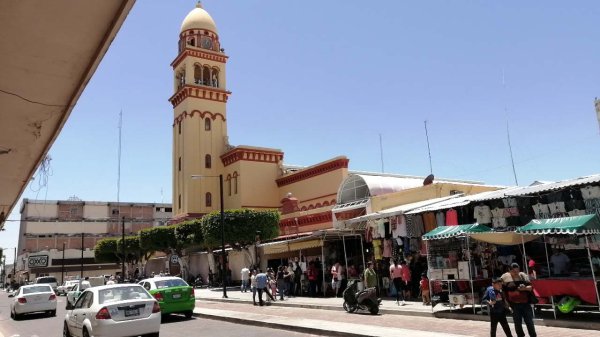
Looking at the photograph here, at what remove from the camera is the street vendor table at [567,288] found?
35.5ft

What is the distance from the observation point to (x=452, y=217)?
1636 centimetres

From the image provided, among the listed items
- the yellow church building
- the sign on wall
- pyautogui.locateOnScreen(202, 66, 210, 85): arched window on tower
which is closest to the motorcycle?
the yellow church building

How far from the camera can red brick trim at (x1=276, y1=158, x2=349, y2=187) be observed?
36719 millimetres

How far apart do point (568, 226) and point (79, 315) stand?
11.7m

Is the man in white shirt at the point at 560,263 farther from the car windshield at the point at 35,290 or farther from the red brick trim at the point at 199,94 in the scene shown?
the red brick trim at the point at 199,94

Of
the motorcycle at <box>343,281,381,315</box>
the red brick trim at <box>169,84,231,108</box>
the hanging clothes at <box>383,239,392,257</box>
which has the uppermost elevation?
the red brick trim at <box>169,84,231,108</box>

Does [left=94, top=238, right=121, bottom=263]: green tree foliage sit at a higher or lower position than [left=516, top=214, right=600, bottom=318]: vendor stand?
higher

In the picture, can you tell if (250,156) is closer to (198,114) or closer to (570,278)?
(198,114)

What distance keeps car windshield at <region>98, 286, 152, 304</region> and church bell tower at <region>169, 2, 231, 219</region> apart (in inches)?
1288

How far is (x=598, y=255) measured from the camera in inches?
522

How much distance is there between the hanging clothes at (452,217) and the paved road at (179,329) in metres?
7.00

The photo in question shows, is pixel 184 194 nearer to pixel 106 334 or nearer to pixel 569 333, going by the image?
pixel 106 334

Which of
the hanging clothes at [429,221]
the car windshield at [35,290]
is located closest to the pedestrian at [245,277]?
the car windshield at [35,290]

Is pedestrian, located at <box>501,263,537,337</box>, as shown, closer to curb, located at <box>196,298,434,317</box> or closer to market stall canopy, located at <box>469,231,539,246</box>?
market stall canopy, located at <box>469,231,539,246</box>
